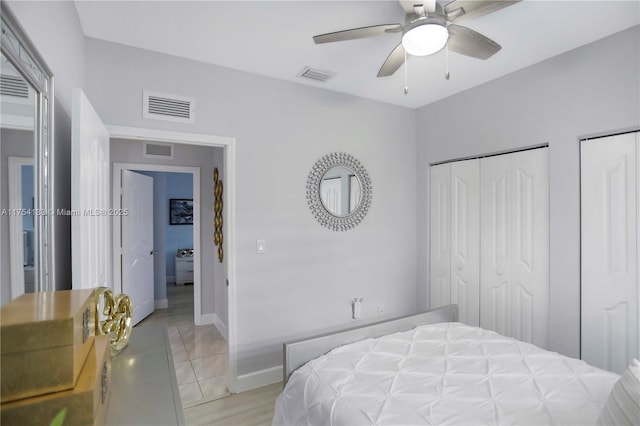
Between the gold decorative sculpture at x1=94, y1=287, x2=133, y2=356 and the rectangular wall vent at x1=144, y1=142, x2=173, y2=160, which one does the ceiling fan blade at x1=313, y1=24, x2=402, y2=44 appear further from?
the rectangular wall vent at x1=144, y1=142, x2=173, y2=160

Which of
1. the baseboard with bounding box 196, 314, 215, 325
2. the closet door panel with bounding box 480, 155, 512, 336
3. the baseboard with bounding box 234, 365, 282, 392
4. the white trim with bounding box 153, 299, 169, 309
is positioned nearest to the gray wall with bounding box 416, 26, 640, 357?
the closet door panel with bounding box 480, 155, 512, 336

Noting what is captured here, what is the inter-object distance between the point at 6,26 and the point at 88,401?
0.98 meters

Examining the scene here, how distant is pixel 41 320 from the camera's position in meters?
0.59

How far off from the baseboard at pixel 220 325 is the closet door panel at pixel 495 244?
9.09 ft

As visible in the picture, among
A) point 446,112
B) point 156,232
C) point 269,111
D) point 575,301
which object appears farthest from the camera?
point 156,232

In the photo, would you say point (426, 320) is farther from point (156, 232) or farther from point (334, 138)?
point (156, 232)

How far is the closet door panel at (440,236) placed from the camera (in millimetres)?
3424

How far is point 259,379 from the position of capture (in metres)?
2.80

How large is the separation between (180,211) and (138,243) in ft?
8.72

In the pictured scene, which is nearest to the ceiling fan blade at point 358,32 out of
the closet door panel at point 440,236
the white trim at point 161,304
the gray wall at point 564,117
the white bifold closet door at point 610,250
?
the gray wall at point 564,117

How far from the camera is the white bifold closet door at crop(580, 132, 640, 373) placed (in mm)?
2176

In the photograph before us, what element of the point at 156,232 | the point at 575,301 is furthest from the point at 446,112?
the point at 156,232

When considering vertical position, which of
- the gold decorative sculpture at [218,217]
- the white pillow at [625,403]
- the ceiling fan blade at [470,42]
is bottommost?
the white pillow at [625,403]

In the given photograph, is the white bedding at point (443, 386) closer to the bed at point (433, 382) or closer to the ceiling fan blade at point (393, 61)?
the bed at point (433, 382)
